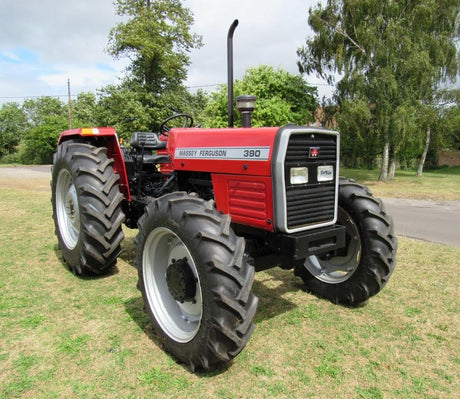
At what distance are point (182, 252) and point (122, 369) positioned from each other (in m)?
0.88

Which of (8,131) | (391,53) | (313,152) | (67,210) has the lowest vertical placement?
(67,210)

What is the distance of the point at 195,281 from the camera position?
8.70ft

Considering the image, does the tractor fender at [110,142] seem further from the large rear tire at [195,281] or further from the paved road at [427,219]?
the paved road at [427,219]

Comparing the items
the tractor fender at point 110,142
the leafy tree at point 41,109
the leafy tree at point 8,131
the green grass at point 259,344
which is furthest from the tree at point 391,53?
the leafy tree at point 41,109

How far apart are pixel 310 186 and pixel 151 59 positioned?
997 inches

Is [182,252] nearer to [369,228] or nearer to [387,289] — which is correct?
[369,228]

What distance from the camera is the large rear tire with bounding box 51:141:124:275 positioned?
3.68 metres

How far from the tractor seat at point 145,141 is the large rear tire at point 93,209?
455 mm

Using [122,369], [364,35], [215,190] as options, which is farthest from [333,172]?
[364,35]

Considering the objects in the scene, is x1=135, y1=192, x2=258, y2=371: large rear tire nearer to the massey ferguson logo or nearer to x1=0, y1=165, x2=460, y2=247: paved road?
the massey ferguson logo

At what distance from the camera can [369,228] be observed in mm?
3207

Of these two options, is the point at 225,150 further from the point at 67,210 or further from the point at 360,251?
the point at 67,210

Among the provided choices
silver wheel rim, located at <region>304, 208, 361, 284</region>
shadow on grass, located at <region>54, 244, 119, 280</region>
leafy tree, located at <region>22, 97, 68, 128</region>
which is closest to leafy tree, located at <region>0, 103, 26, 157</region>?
leafy tree, located at <region>22, 97, 68, 128</region>

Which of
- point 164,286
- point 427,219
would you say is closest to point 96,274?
point 164,286
